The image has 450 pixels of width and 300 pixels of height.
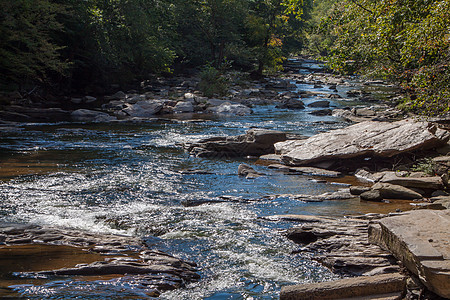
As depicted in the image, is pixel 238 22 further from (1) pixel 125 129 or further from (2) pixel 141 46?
(1) pixel 125 129

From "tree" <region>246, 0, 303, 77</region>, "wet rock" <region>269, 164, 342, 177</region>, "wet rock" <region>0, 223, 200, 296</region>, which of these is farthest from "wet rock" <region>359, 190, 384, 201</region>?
"tree" <region>246, 0, 303, 77</region>

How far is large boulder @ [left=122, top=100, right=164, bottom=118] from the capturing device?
75.2 feet

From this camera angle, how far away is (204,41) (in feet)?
135

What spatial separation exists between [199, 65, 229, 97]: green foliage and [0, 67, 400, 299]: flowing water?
12.1m

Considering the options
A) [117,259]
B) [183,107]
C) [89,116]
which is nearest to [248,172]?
[117,259]

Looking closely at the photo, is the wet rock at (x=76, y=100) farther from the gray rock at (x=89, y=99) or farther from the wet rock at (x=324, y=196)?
the wet rock at (x=324, y=196)

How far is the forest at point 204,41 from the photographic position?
9477 millimetres

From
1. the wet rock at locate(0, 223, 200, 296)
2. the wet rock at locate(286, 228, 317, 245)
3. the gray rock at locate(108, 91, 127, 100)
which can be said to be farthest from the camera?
the gray rock at locate(108, 91, 127, 100)

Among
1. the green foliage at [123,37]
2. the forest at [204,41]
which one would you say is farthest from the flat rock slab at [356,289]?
the green foliage at [123,37]

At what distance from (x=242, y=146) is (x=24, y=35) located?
12354 millimetres

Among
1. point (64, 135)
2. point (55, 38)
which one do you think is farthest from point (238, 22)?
point (64, 135)

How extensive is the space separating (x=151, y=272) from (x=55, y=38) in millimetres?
22331

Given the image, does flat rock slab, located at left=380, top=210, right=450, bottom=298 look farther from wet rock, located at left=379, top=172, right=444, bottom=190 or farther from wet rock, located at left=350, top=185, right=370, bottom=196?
wet rock, located at left=379, top=172, right=444, bottom=190

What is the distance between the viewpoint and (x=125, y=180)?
10719mm
